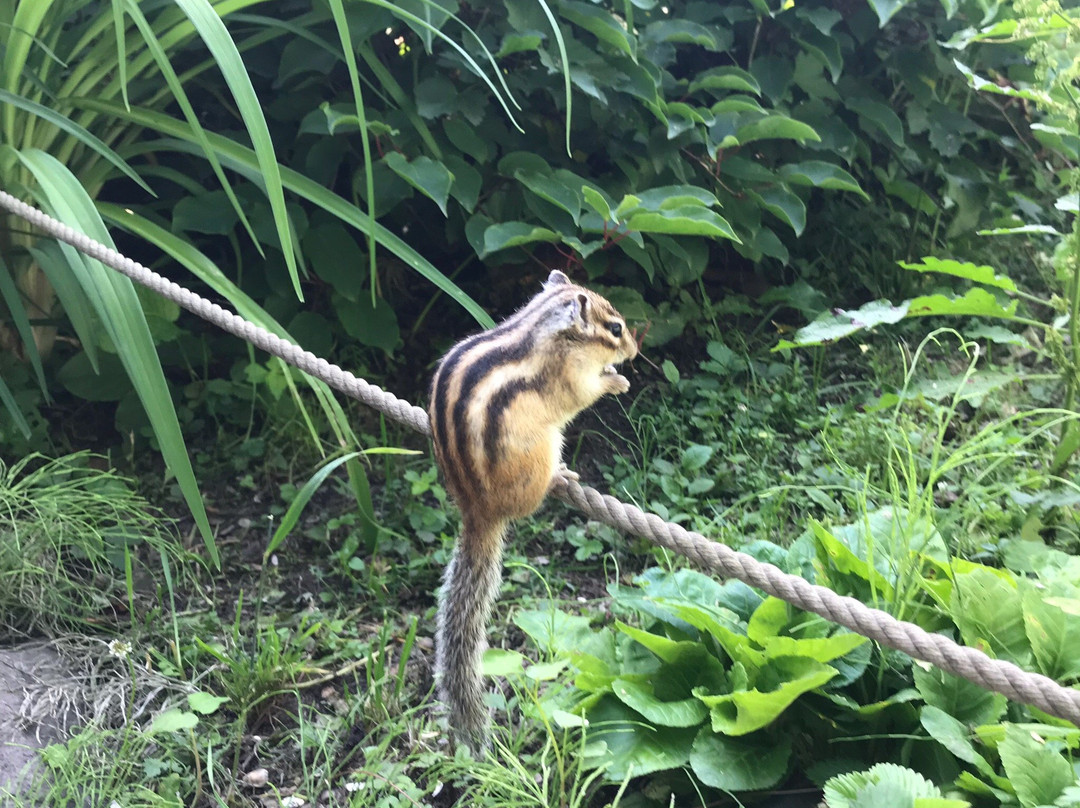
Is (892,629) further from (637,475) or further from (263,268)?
(263,268)

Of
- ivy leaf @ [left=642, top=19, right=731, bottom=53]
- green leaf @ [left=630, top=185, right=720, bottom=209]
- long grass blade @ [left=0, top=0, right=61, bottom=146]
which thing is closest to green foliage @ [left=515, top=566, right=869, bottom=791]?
green leaf @ [left=630, top=185, right=720, bottom=209]

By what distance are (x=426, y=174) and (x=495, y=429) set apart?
40.9 inches

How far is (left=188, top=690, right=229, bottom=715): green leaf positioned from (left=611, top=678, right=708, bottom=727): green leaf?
824 mm

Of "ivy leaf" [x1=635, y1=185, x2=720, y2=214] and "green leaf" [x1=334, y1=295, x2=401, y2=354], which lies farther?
"green leaf" [x1=334, y1=295, x2=401, y2=354]

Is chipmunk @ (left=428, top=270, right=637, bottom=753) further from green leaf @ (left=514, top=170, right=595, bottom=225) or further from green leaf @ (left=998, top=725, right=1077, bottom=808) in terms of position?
green leaf @ (left=998, top=725, right=1077, bottom=808)

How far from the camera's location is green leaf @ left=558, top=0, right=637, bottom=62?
2.24m

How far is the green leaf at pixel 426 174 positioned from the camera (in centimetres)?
211

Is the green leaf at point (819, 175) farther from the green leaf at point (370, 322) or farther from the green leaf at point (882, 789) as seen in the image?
the green leaf at point (882, 789)

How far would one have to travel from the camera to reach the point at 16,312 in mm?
2084

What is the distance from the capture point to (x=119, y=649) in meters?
1.80

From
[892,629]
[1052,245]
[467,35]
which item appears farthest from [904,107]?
[892,629]

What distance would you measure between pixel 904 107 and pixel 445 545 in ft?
8.26

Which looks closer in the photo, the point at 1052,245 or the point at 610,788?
the point at 610,788

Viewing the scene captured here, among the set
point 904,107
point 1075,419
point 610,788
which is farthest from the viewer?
point 904,107
